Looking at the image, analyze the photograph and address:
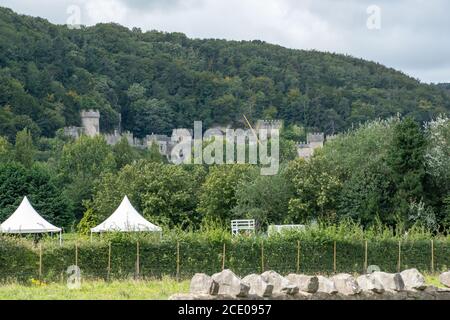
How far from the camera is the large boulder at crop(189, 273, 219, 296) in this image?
21.1 metres

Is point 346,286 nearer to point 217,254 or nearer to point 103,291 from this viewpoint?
point 103,291

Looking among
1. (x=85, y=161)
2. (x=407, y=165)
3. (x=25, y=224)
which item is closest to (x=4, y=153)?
(x=85, y=161)

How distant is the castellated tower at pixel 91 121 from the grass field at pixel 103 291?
153m

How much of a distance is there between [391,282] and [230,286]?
4.67 m

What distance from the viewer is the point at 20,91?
16462cm

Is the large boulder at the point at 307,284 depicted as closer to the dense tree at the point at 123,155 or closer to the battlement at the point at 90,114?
the dense tree at the point at 123,155

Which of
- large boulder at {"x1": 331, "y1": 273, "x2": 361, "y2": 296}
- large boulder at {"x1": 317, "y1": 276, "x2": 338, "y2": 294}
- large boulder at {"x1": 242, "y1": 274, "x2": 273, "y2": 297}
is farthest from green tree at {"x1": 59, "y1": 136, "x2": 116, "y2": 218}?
large boulder at {"x1": 242, "y1": 274, "x2": 273, "y2": 297}

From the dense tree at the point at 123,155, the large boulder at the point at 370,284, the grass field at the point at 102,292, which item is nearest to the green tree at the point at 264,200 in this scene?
the grass field at the point at 102,292

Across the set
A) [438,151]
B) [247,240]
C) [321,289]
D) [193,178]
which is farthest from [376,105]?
[321,289]

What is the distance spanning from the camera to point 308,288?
22.9 metres

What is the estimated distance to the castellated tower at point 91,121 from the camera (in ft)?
606

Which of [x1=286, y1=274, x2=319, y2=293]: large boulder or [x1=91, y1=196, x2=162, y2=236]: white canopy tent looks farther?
[x1=91, y1=196, x2=162, y2=236]: white canopy tent

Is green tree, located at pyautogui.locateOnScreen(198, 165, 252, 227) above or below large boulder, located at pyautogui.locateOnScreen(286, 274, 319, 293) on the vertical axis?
above

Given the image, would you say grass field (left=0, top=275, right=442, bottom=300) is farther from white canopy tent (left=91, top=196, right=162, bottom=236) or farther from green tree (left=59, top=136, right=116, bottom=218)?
green tree (left=59, top=136, right=116, bottom=218)
